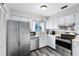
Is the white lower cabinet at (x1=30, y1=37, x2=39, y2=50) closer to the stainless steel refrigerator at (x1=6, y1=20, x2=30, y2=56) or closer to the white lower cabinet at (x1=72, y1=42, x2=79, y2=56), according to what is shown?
the stainless steel refrigerator at (x1=6, y1=20, x2=30, y2=56)

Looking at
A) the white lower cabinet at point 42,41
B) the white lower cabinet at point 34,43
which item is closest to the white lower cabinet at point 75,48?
the white lower cabinet at point 42,41

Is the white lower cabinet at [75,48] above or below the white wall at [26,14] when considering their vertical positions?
below

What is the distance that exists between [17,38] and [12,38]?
185 mm

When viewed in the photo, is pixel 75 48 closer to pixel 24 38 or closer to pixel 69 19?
pixel 69 19

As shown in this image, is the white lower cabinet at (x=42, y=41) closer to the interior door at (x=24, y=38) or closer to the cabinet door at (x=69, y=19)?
the interior door at (x=24, y=38)

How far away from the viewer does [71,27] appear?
126 inches

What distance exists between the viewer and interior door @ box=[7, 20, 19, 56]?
8.21 ft

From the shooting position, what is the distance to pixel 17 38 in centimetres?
270

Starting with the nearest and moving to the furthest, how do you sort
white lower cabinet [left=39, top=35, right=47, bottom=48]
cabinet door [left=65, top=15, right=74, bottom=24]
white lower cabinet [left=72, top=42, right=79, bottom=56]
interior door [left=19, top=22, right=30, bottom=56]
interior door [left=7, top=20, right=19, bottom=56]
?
white lower cabinet [left=72, top=42, right=79, bottom=56] < interior door [left=7, top=20, right=19, bottom=56] < interior door [left=19, top=22, right=30, bottom=56] < cabinet door [left=65, top=15, right=74, bottom=24] < white lower cabinet [left=39, top=35, right=47, bottom=48]

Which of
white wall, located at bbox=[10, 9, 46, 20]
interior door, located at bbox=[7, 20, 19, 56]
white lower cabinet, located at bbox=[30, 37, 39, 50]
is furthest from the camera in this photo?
white lower cabinet, located at bbox=[30, 37, 39, 50]

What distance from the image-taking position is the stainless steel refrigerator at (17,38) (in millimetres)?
2523

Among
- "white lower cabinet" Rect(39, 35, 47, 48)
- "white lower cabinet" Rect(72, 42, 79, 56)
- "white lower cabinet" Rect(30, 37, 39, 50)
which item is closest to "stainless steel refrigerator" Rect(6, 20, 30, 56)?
"white lower cabinet" Rect(30, 37, 39, 50)

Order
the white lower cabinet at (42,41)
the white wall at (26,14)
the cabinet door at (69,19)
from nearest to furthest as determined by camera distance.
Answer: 1. the cabinet door at (69,19)
2. the white wall at (26,14)
3. the white lower cabinet at (42,41)

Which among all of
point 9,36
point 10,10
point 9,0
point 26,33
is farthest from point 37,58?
point 10,10
